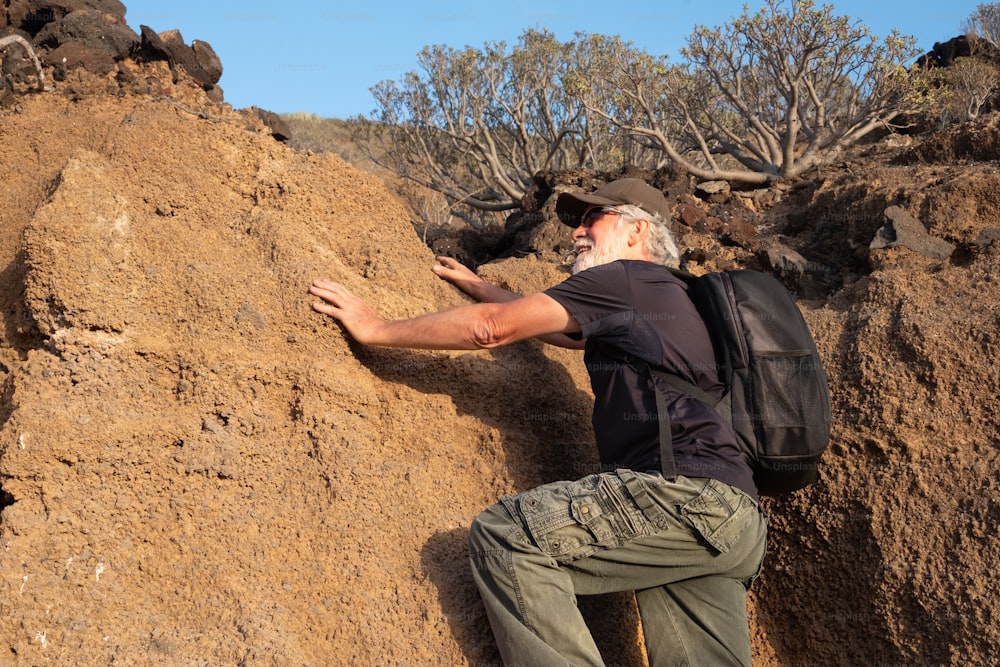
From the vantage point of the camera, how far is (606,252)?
3207 millimetres

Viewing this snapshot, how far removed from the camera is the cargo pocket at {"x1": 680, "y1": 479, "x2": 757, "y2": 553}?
2.49m

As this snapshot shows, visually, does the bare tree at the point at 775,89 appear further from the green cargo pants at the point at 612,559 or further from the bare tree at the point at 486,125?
the green cargo pants at the point at 612,559

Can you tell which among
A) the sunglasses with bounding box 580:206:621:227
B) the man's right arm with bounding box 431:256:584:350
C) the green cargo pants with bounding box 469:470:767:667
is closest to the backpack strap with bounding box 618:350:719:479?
the green cargo pants with bounding box 469:470:767:667

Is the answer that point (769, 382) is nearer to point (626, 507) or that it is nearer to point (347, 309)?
point (626, 507)

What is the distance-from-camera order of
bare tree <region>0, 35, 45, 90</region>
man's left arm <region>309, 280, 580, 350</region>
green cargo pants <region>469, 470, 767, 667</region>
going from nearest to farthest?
green cargo pants <region>469, 470, 767, 667</region>, man's left arm <region>309, 280, 580, 350</region>, bare tree <region>0, 35, 45, 90</region>

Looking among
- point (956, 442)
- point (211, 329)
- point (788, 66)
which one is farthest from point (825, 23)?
point (211, 329)

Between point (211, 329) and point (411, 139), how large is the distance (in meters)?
17.3

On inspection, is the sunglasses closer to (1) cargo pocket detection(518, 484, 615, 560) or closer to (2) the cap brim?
(2) the cap brim

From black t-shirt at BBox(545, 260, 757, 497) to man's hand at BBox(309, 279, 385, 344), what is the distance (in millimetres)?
710

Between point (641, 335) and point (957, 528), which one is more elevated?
point (641, 335)

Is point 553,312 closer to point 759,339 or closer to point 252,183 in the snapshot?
point 759,339

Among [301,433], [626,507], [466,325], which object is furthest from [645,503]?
[301,433]

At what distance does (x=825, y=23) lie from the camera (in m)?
12.9

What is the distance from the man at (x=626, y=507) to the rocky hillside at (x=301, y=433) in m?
0.28
